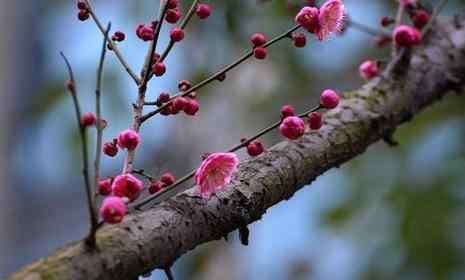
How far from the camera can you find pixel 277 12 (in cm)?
194

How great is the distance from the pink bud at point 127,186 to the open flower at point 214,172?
7 centimetres

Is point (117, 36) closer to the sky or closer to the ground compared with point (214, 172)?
closer to the sky

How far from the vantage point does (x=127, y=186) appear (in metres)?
0.71

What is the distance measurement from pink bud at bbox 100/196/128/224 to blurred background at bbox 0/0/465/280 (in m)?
0.58

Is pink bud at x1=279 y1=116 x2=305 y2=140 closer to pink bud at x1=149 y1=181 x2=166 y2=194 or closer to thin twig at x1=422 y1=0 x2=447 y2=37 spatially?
pink bud at x1=149 y1=181 x2=166 y2=194

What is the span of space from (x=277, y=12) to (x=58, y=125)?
1.07 meters

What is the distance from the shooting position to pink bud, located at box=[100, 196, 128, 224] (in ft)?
2.09

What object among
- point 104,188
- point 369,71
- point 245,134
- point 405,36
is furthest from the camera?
point 245,134

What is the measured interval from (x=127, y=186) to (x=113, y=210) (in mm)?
72

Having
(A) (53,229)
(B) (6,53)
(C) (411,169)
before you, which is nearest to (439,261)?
(C) (411,169)

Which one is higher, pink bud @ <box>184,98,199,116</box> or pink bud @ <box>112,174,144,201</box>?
pink bud @ <box>184,98,199,116</box>

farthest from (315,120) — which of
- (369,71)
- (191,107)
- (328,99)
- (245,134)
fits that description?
(245,134)

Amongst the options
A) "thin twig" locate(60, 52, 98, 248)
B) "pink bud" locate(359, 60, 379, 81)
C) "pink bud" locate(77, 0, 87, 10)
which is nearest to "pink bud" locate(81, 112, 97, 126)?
"thin twig" locate(60, 52, 98, 248)

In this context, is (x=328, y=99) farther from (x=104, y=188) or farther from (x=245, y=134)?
(x=245, y=134)
